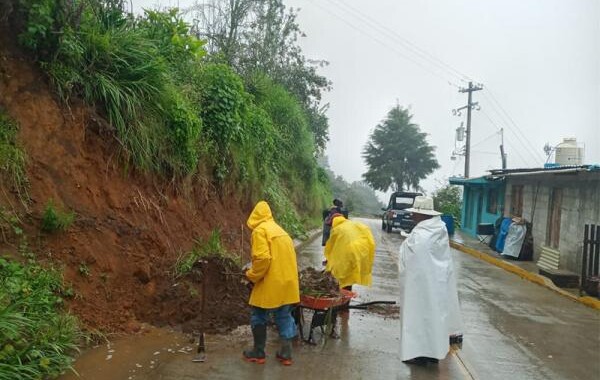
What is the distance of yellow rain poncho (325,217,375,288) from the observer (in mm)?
7824

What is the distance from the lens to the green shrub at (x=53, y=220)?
227 inches

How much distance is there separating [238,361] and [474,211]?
26241 mm

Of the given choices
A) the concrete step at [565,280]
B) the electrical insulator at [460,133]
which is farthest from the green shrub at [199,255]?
the electrical insulator at [460,133]

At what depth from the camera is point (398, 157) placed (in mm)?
58781

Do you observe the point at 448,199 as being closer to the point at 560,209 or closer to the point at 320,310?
the point at 560,209

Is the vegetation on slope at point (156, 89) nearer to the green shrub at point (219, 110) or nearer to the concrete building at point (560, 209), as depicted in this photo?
the green shrub at point (219, 110)

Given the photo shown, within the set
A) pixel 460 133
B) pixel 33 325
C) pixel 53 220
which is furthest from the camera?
pixel 460 133

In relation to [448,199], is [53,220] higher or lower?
lower

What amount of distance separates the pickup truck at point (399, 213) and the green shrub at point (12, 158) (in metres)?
21.8

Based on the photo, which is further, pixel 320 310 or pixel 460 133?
pixel 460 133

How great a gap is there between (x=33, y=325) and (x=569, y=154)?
19.8 metres

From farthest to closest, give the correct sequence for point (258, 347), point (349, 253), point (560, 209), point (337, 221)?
point (560, 209), point (337, 221), point (349, 253), point (258, 347)

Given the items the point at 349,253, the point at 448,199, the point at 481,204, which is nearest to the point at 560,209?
the point at 349,253

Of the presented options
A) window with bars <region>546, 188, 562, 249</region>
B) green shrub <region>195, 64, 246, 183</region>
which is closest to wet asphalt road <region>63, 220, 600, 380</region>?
green shrub <region>195, 64, 246, 183</region>
